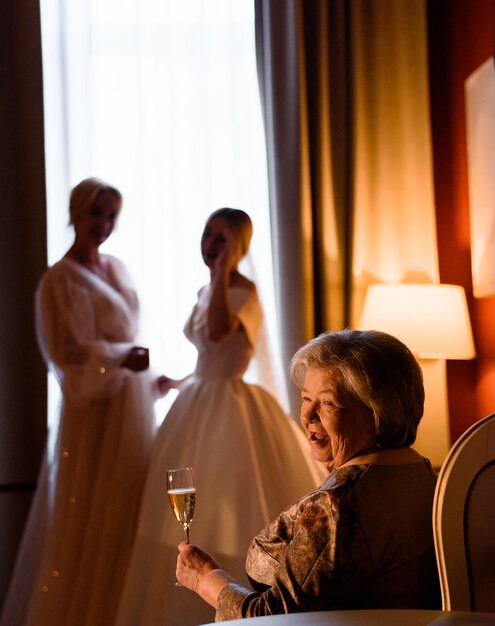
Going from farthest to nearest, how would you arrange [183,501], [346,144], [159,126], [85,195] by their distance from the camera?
[346,144], [159,126], [85,195], [183,501]

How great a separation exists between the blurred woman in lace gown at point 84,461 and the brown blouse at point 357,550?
174cm

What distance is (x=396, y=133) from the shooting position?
3.83 metres

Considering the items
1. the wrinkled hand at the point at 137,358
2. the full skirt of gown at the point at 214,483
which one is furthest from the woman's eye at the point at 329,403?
the wrinkled hand at the point at 137,358

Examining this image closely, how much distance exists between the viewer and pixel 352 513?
1330mm

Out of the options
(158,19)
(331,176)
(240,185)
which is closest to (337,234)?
(331,176)

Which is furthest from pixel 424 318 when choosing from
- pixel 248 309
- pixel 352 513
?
pixel 352 513

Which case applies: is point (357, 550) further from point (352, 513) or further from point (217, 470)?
point (217, 470)

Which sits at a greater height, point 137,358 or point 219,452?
point 137,358

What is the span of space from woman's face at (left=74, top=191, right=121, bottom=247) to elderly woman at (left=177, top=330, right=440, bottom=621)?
1822 millimetres

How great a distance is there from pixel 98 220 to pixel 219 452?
1.03 meters

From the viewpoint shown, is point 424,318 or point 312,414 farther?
point 424,318

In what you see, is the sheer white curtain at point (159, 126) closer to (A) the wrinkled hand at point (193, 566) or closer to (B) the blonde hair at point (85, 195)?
(B) the blonde hair at point (85, 195)

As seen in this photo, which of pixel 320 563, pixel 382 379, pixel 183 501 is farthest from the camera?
pixel 183 501

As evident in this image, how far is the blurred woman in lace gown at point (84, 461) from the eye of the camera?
10.1 feet
